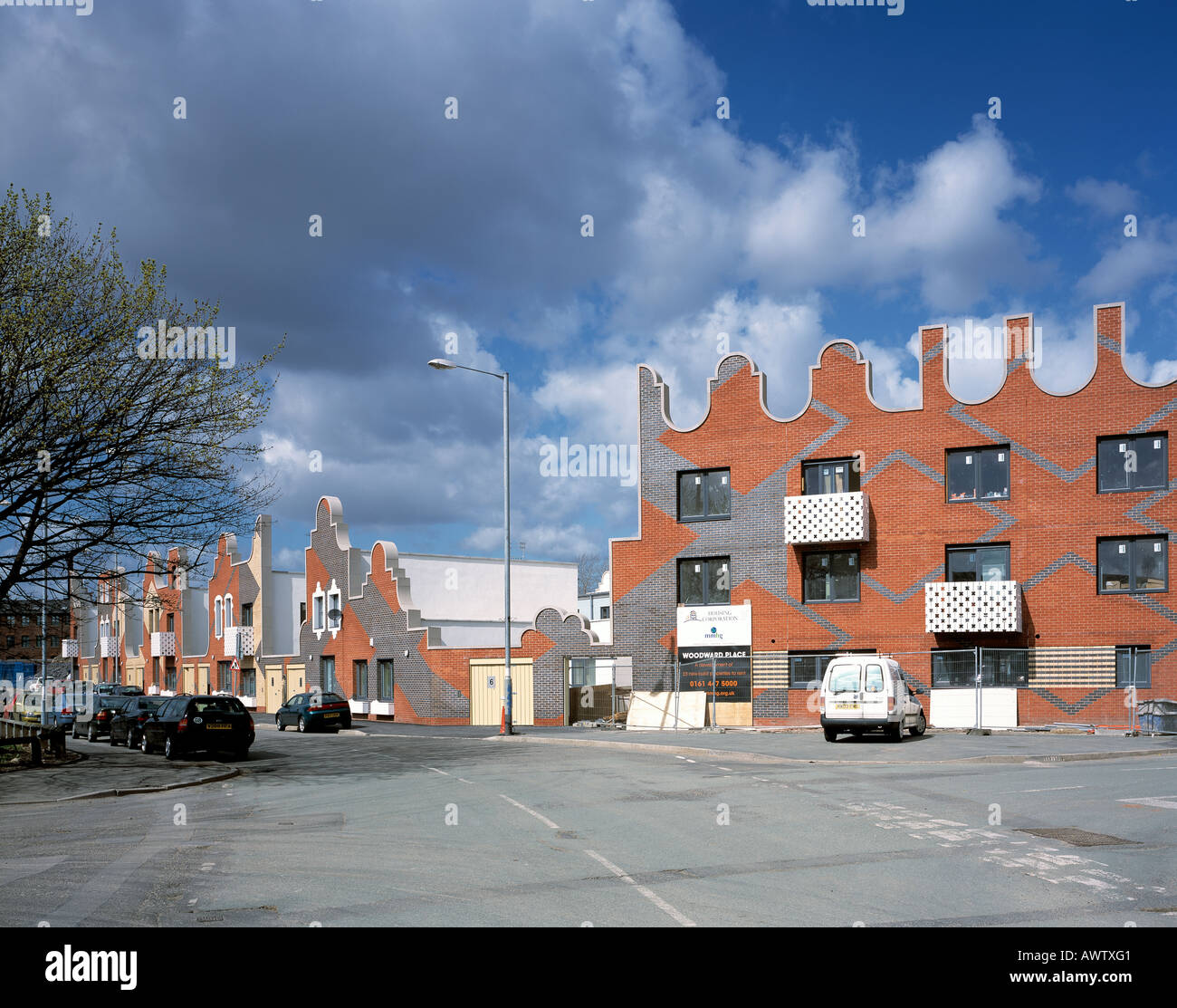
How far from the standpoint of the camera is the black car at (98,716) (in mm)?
38000

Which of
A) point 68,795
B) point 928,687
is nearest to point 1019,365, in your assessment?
point 928,687

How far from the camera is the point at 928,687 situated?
3234 cm

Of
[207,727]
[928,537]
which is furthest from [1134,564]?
[207,727]

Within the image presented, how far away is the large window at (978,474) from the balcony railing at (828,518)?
260 centimetres

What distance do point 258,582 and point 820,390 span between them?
36052 mm

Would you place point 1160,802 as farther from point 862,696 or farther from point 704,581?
point 704,581

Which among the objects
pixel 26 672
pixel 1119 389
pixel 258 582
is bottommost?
pixel 26 672

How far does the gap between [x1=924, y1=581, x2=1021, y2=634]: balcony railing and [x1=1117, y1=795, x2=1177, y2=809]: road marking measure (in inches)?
669

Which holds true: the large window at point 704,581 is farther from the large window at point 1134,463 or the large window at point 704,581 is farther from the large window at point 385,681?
the large window at point 385,681

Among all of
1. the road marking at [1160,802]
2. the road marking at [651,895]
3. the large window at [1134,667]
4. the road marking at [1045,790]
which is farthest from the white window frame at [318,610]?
the road marking at [651,895]

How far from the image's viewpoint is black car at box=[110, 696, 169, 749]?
3173cm

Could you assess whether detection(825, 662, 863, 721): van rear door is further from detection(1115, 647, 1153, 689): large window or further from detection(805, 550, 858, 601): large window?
detection(1115, 647, 1153, 689): large window
